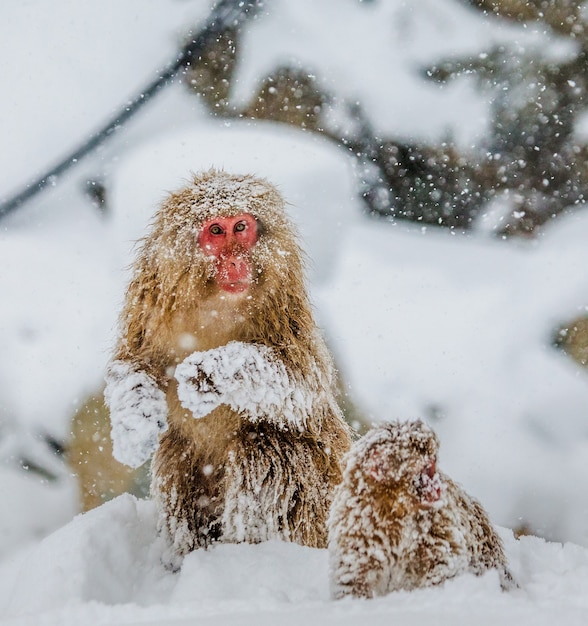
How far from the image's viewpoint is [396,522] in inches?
31.7

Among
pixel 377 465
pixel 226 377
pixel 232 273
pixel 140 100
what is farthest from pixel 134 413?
pixel 140 100

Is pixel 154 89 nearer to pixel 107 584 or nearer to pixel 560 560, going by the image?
pixel 107 584

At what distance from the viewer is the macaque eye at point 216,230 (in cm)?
124

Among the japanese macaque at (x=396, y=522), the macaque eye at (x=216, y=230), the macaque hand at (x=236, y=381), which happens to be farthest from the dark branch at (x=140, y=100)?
the japanese macaque at (x=396, y=522)

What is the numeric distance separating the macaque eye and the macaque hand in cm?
21

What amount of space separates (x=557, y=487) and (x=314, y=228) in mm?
1103

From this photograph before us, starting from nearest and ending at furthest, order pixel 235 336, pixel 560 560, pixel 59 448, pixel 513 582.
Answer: pixel 513 582, pixel 560 560, pixel 235 336, pixel 59 448

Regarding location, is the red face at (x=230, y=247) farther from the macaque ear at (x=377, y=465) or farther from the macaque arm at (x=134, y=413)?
the macaque ear at (x=377, y=465)

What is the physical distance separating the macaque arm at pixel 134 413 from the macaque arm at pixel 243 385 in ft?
0.19

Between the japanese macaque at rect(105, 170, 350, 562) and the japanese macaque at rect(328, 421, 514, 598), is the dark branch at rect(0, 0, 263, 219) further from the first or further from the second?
the japanese macaque at rect(328, 421, 514, 598)

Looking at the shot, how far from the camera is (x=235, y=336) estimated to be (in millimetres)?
1328

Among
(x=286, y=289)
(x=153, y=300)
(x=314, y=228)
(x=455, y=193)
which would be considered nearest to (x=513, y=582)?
(x=286, y=289)

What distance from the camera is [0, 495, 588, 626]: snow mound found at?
2.36 ft

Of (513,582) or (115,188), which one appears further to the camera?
(115,188)
